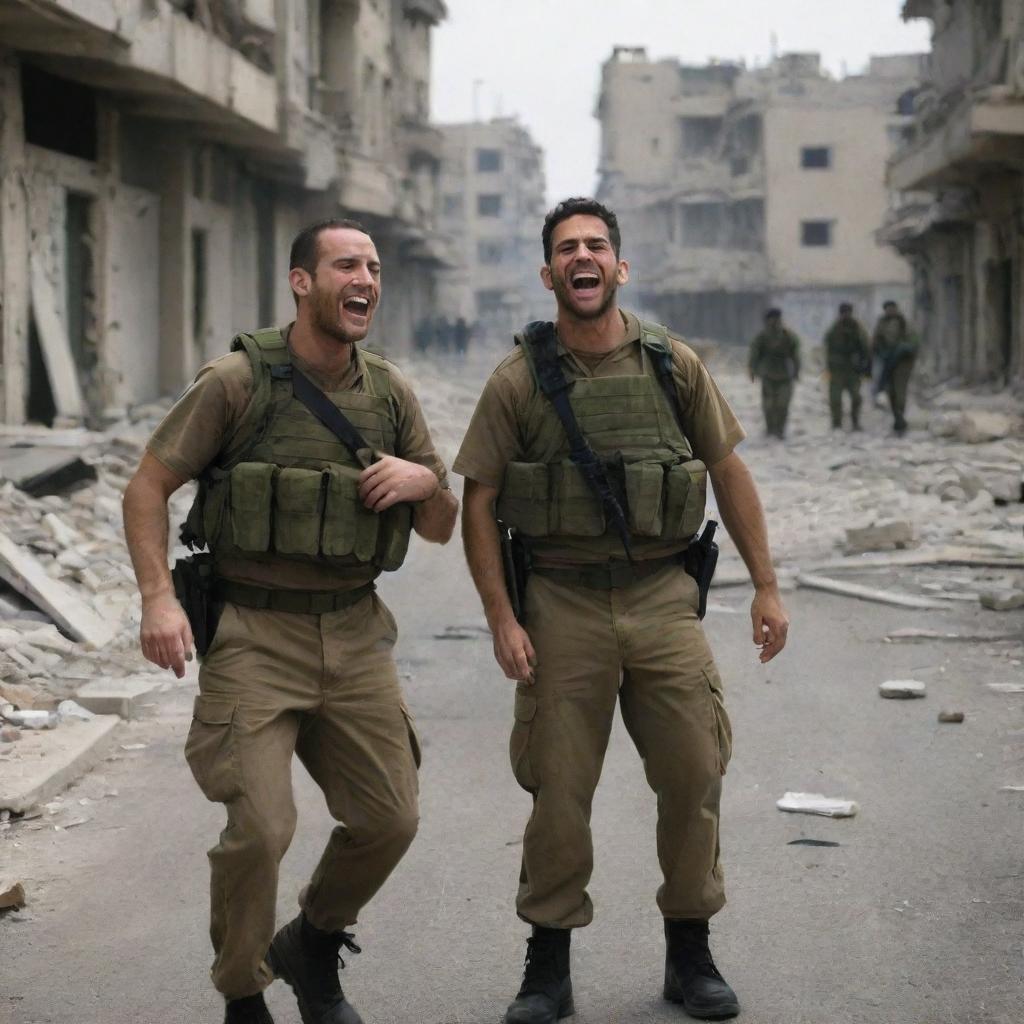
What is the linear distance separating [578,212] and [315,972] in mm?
1880

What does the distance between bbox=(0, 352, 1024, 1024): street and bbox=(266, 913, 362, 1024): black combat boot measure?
18 centimetres

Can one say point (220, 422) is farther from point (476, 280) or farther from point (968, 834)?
point (476, 280)

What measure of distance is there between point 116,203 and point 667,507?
15.8 meters

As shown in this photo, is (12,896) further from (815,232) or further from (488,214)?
(488,214)

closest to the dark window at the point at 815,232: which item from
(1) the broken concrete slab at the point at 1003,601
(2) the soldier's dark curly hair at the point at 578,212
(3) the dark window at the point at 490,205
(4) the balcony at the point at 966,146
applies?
(4) the balcony at the point at 966,146

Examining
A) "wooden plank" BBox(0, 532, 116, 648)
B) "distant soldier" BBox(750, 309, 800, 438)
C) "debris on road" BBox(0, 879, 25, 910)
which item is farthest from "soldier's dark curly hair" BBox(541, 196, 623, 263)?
"distant soldier" BBox(750, 309, 800, 438)

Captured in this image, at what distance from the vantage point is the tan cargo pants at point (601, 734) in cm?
387

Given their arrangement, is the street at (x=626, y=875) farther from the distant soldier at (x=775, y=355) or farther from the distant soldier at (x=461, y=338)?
the distant soldier at (x=461, y=338)

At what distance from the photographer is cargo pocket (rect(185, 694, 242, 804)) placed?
347 cm

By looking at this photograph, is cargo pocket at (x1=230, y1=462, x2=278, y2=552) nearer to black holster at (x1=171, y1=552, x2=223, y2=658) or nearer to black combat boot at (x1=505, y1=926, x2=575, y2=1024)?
black holster at (x1=171, y1=552, x2=223, y2=658)

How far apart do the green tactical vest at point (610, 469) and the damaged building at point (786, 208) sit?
51719 millimetres

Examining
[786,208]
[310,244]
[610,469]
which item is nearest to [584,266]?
[610,469]

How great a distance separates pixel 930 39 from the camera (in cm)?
3300

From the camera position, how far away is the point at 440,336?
52406 mm
